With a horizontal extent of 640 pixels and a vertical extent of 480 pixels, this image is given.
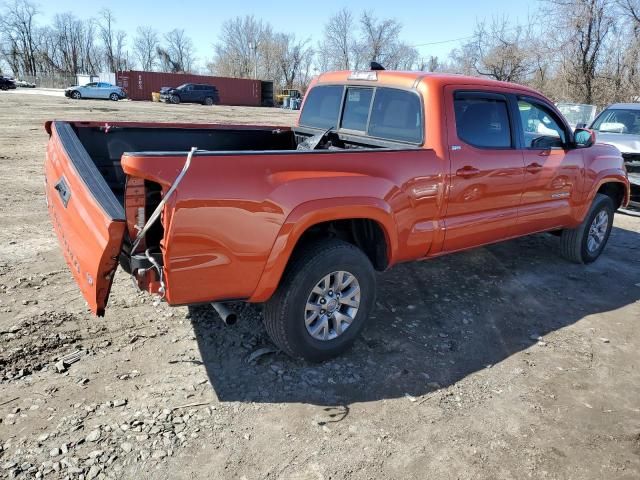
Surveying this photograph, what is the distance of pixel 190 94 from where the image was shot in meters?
42.4

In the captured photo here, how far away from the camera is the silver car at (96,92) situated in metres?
40.6

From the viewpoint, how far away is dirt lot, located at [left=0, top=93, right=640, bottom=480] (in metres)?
2.54

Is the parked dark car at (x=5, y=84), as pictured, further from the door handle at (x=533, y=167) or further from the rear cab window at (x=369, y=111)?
the door handle at (x=533, y=167)

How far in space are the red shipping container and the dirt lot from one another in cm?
4602

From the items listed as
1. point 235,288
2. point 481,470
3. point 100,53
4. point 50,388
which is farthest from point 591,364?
point 100,53

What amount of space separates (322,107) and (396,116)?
99 cm

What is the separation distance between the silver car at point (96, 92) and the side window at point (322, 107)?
4207 centimetres

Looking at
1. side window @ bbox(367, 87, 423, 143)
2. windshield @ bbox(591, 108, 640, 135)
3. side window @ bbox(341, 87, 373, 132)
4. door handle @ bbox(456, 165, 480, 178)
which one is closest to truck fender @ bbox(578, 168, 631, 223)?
door handle @ bbox(456, 165, 480, 178)

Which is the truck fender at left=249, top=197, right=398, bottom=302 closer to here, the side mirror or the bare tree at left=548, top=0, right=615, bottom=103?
the side mirror

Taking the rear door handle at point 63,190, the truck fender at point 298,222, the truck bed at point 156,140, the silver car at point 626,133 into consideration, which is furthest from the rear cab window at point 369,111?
the silver car at point 626,133

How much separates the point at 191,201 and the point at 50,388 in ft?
4.91

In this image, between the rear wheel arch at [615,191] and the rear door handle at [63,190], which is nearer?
the rear door handle at [63,190]

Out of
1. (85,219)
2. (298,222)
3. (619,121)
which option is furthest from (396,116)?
(619,121)

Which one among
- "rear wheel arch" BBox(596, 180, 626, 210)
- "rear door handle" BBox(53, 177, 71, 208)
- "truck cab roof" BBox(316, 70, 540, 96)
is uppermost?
"truck cab roof" BBox(316, 70, 540, 96)
